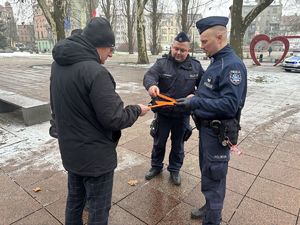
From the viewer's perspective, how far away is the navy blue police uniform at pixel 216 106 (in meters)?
2.06

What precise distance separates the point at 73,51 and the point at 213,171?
1.53 m

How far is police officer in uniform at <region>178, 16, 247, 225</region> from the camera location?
2070mm

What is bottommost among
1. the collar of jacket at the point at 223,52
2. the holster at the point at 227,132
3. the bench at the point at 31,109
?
the bench at the point at 31,109

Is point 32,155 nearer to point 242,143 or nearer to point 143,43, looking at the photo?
point 242,143

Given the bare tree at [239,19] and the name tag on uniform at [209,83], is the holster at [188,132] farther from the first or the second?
the bare tree at [239,19]

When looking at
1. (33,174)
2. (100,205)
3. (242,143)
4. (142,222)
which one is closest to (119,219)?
(142,222)

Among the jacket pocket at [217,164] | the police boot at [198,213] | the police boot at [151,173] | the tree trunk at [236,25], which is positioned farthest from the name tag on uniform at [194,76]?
the tree trunk at [236,25]

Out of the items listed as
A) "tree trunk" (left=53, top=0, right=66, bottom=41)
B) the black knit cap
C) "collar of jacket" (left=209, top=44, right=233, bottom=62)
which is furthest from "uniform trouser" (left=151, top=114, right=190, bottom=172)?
"tree trunk" (left=53, top=0, right=66, bottom=41)

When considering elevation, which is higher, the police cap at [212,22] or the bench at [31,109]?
the police cap at [212,22]

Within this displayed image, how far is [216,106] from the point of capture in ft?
6.87

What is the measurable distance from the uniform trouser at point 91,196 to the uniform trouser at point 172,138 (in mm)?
1277

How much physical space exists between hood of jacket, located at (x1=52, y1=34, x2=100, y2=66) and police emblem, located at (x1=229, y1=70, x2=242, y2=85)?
1.07 meters

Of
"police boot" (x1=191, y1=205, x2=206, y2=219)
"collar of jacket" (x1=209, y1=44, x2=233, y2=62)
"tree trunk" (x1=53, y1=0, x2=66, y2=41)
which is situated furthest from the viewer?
"tree trunk" (x1=53, y1=0, x2=66, y2=41)

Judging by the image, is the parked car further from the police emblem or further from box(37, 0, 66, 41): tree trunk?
the police emblem
